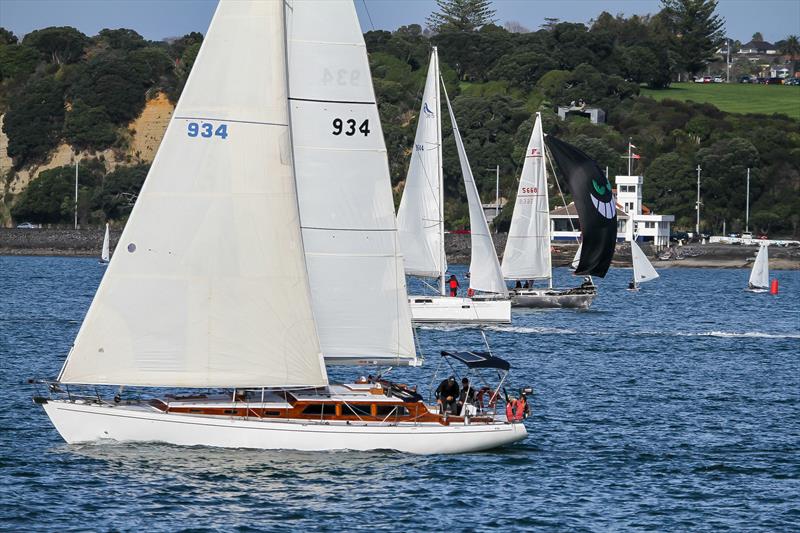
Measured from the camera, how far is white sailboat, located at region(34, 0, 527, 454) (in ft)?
80.9

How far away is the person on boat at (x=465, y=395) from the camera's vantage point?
27.0m

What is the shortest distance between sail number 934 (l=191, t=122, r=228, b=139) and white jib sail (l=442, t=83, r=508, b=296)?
32.9 metres

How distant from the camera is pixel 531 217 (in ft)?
223

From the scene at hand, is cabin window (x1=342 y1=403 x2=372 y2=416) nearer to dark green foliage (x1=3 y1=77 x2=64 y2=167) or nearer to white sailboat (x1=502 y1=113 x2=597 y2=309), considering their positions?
white sailboat (x1=502 y1=113 x2=597 y2=309)

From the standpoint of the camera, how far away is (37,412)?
32500mm

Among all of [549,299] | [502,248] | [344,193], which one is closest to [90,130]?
[502,248]

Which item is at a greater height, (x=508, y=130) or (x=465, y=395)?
(x=508, y=130)

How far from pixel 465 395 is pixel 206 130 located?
7527 millimetres

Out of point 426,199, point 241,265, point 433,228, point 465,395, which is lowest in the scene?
point 465,395

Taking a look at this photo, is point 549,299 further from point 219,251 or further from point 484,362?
point 219,251

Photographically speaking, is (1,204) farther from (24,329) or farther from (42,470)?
(42,470)

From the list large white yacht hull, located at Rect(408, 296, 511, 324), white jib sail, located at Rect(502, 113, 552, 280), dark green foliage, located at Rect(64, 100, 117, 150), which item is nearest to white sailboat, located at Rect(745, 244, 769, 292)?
white jib sail, located at Rect(502, 113, 552, 280)

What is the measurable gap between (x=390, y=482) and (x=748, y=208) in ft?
458

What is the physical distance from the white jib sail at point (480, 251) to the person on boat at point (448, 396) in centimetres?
3033
